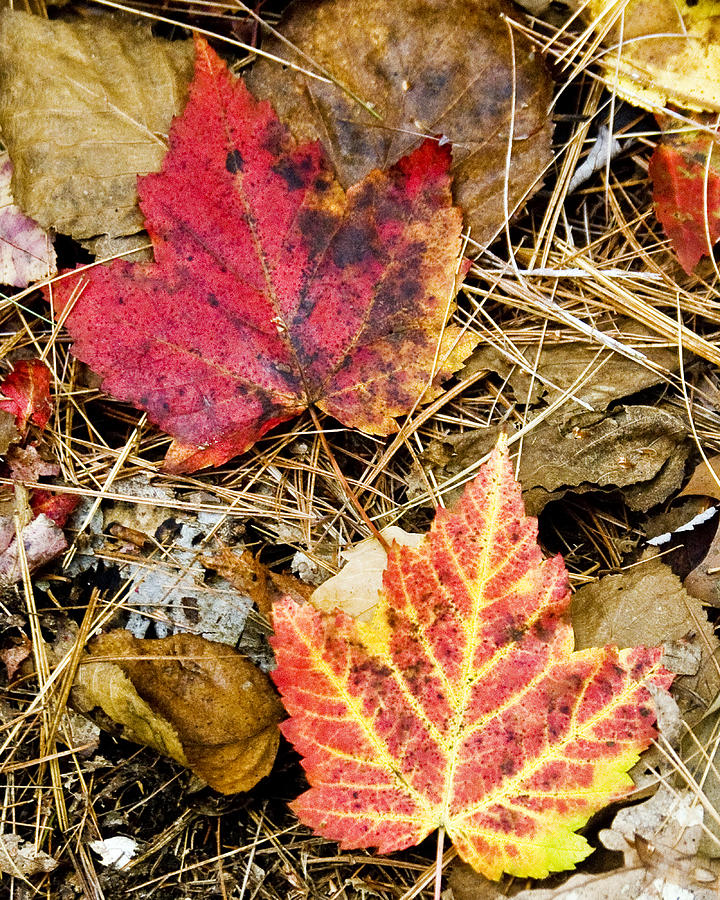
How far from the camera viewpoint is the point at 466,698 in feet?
4.12

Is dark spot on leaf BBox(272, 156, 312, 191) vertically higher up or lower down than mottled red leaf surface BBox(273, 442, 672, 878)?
higher up

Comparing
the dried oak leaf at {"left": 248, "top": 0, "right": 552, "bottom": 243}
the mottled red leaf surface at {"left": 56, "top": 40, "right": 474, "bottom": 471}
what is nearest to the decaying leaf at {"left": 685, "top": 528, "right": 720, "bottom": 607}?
the mottled red leaf surface at {"left": 56, "top": 40, "right": 474, "bottom": 471}

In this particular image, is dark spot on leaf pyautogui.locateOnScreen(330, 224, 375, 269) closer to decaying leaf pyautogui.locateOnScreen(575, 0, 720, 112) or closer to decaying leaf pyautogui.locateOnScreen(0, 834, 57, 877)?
decaying leaf pyautogui.locateOnScreen(575, 0, 720, 112)

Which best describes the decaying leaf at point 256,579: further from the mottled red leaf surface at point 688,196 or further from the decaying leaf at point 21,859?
the mottled red leaf surface at point 688,196

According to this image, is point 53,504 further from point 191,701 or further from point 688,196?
point 688,196

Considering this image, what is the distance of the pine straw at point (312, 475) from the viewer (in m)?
1.44

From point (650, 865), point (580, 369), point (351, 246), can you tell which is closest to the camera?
point (650, 865)

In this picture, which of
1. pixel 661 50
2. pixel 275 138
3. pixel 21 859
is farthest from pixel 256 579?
pixel 661 50

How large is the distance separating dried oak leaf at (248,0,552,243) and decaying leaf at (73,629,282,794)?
1.12 metres

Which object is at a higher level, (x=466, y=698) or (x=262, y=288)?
(x=262, y=288)

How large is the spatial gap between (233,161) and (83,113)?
39 centimetres

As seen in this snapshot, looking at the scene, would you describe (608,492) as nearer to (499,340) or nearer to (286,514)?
(499,340)

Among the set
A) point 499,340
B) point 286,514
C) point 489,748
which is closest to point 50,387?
point 286,514

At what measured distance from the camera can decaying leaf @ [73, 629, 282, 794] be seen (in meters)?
1.36
